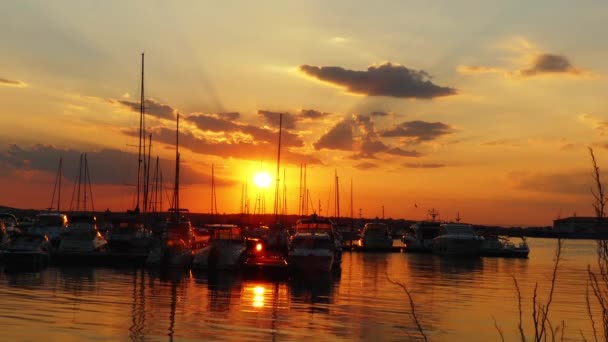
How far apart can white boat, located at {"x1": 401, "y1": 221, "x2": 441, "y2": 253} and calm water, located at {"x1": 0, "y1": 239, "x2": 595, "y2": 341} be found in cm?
3311

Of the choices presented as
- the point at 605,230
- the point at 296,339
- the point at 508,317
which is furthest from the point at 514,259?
the point at 605,230

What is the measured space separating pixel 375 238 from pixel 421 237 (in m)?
6.10

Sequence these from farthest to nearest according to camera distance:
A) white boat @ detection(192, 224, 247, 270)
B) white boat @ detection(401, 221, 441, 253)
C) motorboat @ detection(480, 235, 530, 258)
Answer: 1. white boat @ detection(401, 221, 441, 253)
2. motorboat @ detection(480, 235, 530, 258)
3. white boat @ detection(192, 224, 247, 270)

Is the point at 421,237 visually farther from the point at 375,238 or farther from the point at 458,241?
the point at 458,241

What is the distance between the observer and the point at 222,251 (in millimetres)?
45250

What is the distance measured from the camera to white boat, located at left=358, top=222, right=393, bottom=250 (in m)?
80.1

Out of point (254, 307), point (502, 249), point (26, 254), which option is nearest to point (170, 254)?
point (26, 254)

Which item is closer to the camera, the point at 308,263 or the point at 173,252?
the point at 308,263

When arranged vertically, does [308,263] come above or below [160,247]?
below

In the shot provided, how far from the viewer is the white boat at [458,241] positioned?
71.7m

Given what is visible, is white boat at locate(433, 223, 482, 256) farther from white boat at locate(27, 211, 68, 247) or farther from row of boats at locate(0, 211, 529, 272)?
white boat at locate(27, 211, 68, 247)

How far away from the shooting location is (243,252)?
46406 millimetres

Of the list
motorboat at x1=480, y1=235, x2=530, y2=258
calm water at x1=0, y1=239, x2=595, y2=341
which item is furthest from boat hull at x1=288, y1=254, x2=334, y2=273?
motorboat at x1=480, y1=235, x2=530, y2=258

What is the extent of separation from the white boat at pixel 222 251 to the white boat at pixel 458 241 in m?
31.8
